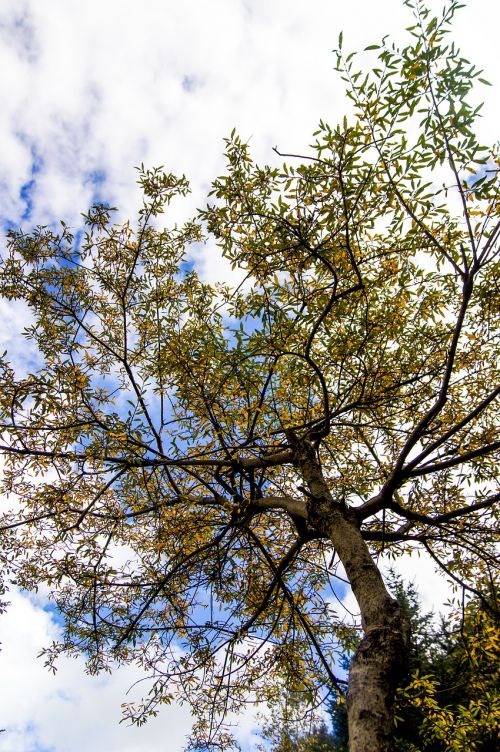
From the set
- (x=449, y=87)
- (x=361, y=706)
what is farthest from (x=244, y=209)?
(x=361, y=706)

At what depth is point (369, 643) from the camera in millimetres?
2834

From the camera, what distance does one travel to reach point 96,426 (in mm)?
3787

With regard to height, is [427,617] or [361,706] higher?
[427,617]

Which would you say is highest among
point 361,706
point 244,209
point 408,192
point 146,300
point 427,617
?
point 146,300

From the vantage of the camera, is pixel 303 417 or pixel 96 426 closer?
pixel 96 426

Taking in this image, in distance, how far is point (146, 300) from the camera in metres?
5.04

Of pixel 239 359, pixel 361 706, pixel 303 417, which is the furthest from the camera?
pixel 303 417

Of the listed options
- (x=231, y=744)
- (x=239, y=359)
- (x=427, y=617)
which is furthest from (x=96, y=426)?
(x=427, y=617)

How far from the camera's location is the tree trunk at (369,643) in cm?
246

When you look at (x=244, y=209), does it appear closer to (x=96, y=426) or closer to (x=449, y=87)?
(x=449, y=87)

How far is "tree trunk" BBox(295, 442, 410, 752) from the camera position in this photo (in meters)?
2.46

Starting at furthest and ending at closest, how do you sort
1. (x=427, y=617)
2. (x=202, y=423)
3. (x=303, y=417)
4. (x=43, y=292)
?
1. (x=427, y=617)
2. (x=303, y=417)
3. (x=43, y=292)
4. (x=202, y=423)

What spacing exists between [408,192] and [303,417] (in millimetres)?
2740

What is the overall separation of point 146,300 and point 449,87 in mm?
3474
